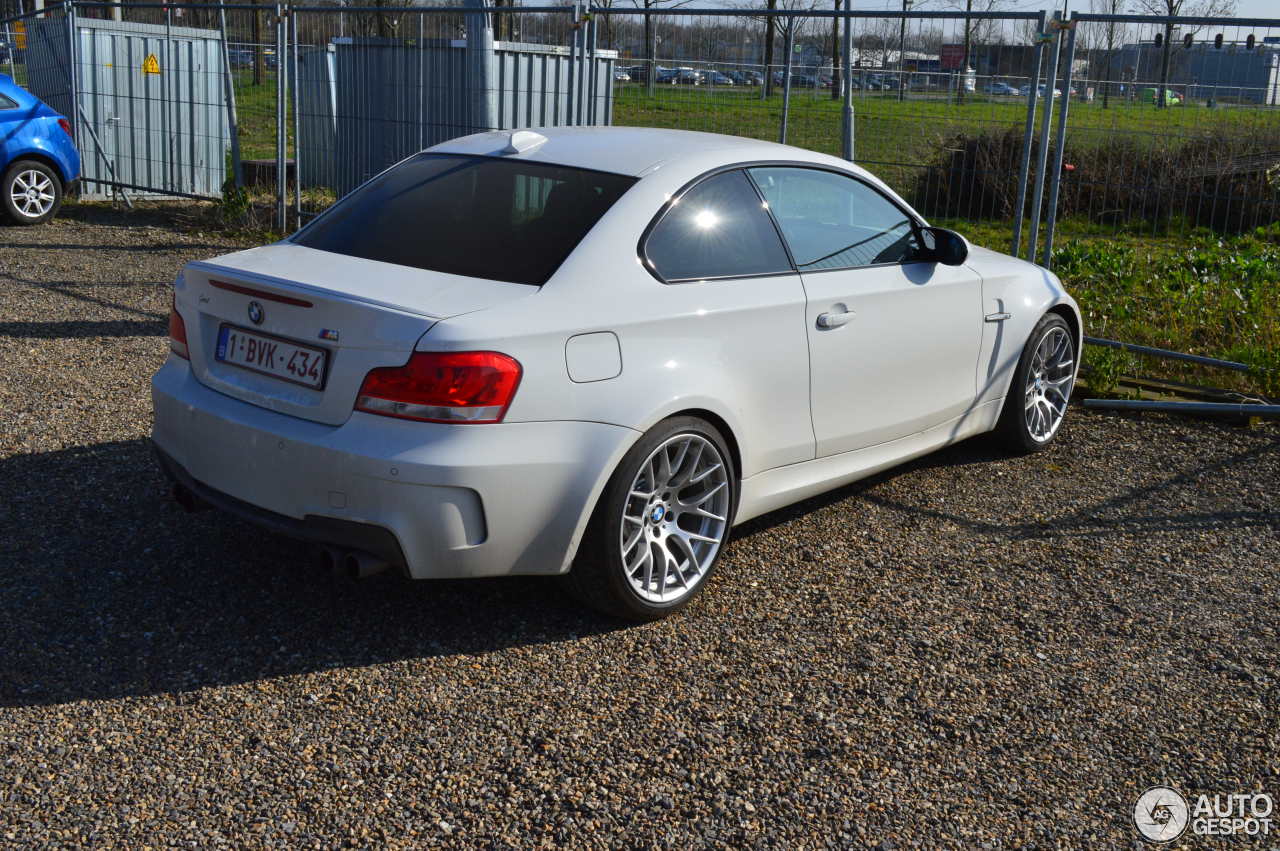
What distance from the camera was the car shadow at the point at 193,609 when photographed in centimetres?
393

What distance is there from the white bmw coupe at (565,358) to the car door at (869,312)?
1 centimetres

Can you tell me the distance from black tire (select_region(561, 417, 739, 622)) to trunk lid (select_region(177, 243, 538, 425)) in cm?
64

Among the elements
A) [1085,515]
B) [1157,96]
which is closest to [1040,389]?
[1085,515]

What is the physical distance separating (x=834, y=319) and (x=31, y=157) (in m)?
11.1

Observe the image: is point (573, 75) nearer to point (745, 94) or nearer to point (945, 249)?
point (745, 94)

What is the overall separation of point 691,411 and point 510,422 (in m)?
0.77

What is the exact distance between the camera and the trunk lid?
12.5ft

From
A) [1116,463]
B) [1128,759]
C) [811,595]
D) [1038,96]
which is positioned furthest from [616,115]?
[1128,759]

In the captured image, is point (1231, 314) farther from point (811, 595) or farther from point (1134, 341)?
point (811, 595)

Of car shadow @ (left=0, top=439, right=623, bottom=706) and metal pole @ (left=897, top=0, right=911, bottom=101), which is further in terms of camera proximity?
metal pole @ (left=897, top=0, right=911, bottom=101)

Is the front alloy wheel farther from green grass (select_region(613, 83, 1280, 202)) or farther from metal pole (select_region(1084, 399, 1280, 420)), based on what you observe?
green grass (select_region(613, 83, 1280, 202))

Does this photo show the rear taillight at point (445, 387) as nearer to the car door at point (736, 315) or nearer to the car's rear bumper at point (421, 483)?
the car's rear bumper at point (421, 483)

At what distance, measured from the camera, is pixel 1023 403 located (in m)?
6.31

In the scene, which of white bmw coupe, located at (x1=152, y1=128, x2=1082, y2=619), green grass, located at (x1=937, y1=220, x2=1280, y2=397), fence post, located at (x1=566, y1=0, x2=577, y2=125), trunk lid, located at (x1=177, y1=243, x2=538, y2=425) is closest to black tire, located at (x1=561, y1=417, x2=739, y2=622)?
white bmw coupe, located at (x1=152, y1=128, x2=1082, y2=619)
